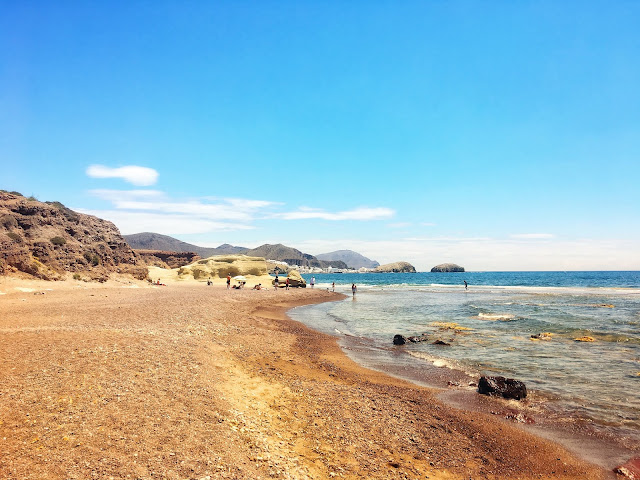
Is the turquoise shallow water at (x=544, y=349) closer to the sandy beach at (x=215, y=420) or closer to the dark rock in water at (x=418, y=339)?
the dark rock in water at (x=418, y=339)

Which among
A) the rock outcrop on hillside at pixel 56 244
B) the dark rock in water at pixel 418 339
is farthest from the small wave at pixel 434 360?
the rock outcrop on hillside at pixel 56 244

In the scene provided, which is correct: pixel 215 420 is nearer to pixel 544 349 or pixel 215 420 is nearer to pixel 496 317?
pixel 544 349

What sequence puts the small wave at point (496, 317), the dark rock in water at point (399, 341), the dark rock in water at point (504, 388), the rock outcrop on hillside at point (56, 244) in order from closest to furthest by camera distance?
1. the dark rock in water at point (504, 388)
2. the dark rock in water at point (399, 341)
3. the rock outcrop on hillside at point (56, 244)
4. the small wave at point (496, 317)

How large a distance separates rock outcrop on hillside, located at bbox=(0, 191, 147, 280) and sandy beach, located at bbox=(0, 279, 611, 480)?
767 inches

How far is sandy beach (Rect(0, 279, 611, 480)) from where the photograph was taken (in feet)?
16.9

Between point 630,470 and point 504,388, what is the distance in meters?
3.82

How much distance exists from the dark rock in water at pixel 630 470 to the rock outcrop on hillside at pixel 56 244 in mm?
33550

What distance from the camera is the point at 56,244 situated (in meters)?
32.3

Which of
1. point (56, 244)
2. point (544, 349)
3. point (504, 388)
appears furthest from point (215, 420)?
point (56, 244)

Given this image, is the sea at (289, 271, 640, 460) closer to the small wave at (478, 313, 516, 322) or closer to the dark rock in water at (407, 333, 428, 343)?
the small wave at (478, 313, 516, 322)

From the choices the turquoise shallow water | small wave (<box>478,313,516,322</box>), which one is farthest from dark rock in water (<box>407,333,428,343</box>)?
small wave (<box>478,313,516,322</box>)

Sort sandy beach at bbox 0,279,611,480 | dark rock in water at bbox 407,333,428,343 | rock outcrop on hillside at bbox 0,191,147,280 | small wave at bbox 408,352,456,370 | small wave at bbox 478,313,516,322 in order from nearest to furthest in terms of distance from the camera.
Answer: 1. sandy beach at bbox 0,279,611,480
2. small wave at bbox 408,352,456,370
3. dark rock in water at bbox 407,333,428,343
4. rock outcrop on hillside at bbox 0,191,147,280
5. small wave at bbox 478,313,516,322

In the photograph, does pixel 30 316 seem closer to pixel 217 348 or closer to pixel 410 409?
pixel 217 348

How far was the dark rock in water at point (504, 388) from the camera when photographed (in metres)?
10.4
